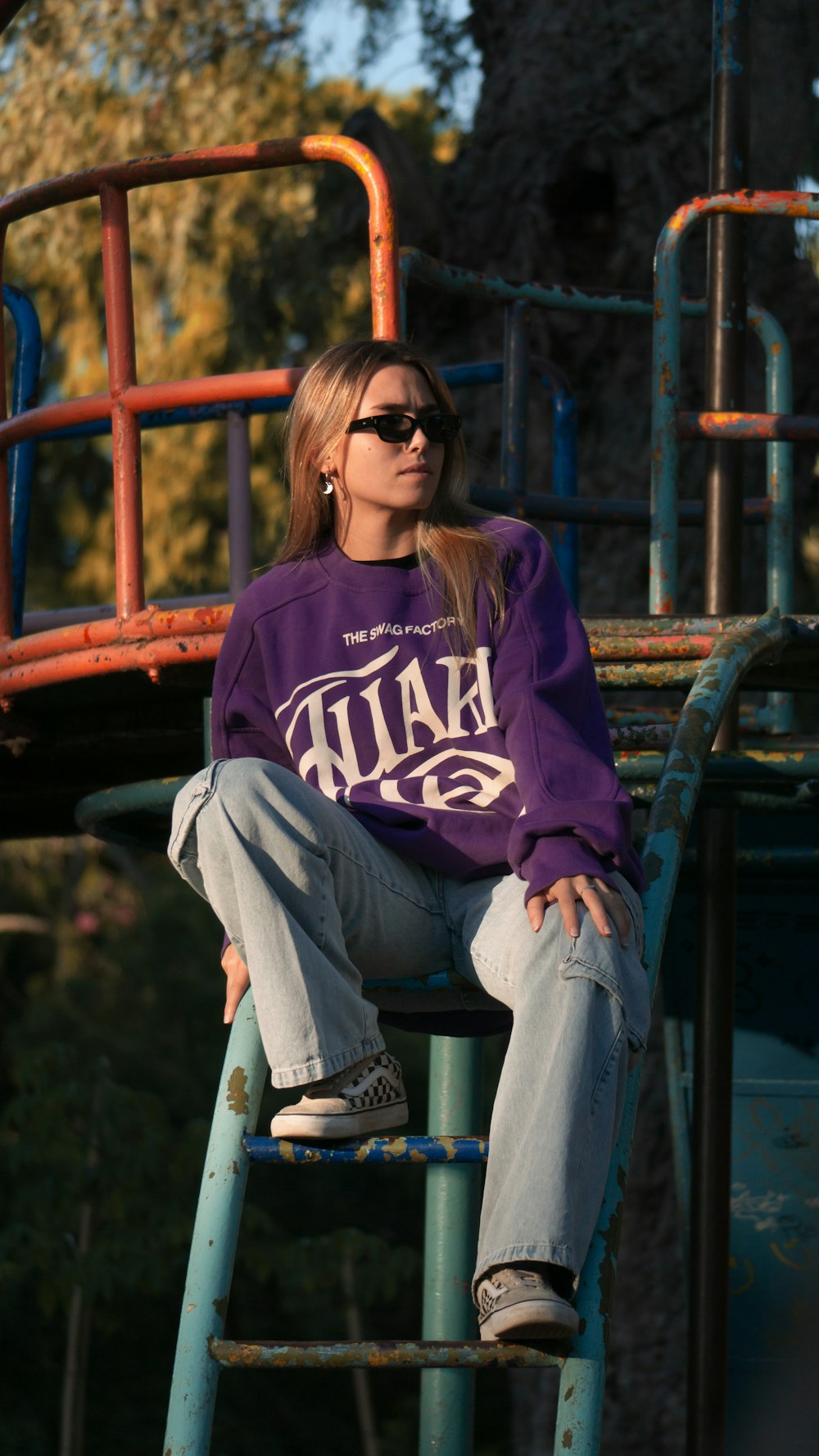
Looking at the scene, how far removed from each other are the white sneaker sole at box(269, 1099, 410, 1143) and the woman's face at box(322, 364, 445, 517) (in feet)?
2.82

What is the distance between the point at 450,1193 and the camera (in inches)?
140

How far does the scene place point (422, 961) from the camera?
2367 millimetres

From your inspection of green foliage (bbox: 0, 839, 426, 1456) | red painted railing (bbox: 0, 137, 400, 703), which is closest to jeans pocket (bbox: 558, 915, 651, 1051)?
red painted railing (bbox: 0, 137, 400, 703)

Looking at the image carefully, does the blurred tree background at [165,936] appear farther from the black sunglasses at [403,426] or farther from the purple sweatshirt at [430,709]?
the purple sweatshirt at [430,709]

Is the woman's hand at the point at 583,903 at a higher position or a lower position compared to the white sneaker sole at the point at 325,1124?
higher

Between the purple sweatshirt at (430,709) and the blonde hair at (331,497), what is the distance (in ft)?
0.09

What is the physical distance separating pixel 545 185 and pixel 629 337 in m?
0.60

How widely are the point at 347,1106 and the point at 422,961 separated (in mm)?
276

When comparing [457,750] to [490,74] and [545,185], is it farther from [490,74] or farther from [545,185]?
[490,74]

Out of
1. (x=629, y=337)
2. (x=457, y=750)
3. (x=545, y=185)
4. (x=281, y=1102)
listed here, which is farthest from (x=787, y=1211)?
(x=281, y=1102)

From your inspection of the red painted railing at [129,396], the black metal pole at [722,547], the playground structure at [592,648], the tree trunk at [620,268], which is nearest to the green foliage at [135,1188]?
the tree trunk at [620,268]

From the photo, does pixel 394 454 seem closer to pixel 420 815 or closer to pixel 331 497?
pixel 331 497

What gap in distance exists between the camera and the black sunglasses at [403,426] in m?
2.56

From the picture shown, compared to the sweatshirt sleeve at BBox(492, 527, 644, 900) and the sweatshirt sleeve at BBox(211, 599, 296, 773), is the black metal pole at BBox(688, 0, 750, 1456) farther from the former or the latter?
the sweatshirt sleeve at BBox(211, 599, 296, 773)
